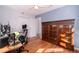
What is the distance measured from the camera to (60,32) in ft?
6.01

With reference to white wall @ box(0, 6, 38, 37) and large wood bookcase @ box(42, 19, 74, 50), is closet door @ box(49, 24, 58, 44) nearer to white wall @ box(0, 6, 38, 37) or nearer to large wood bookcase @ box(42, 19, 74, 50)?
large wood bookcase @ box(42, 19, 74, 50)

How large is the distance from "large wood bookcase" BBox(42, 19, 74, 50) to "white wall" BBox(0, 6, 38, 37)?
0.59 ft

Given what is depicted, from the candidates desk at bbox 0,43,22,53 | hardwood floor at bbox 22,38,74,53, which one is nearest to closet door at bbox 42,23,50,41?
hardwood floor at bbox 22,38,74,53

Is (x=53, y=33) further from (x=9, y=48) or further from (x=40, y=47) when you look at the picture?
(x=9, y=48)

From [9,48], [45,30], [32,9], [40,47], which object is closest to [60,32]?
[45,30]

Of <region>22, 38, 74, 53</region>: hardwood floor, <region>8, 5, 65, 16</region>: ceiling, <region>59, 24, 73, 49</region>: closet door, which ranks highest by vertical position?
<region>8, 5, 65, 16</region>: ceiling

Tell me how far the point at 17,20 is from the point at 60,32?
77 centimetres

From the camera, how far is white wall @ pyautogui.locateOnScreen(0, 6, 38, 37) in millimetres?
1752
